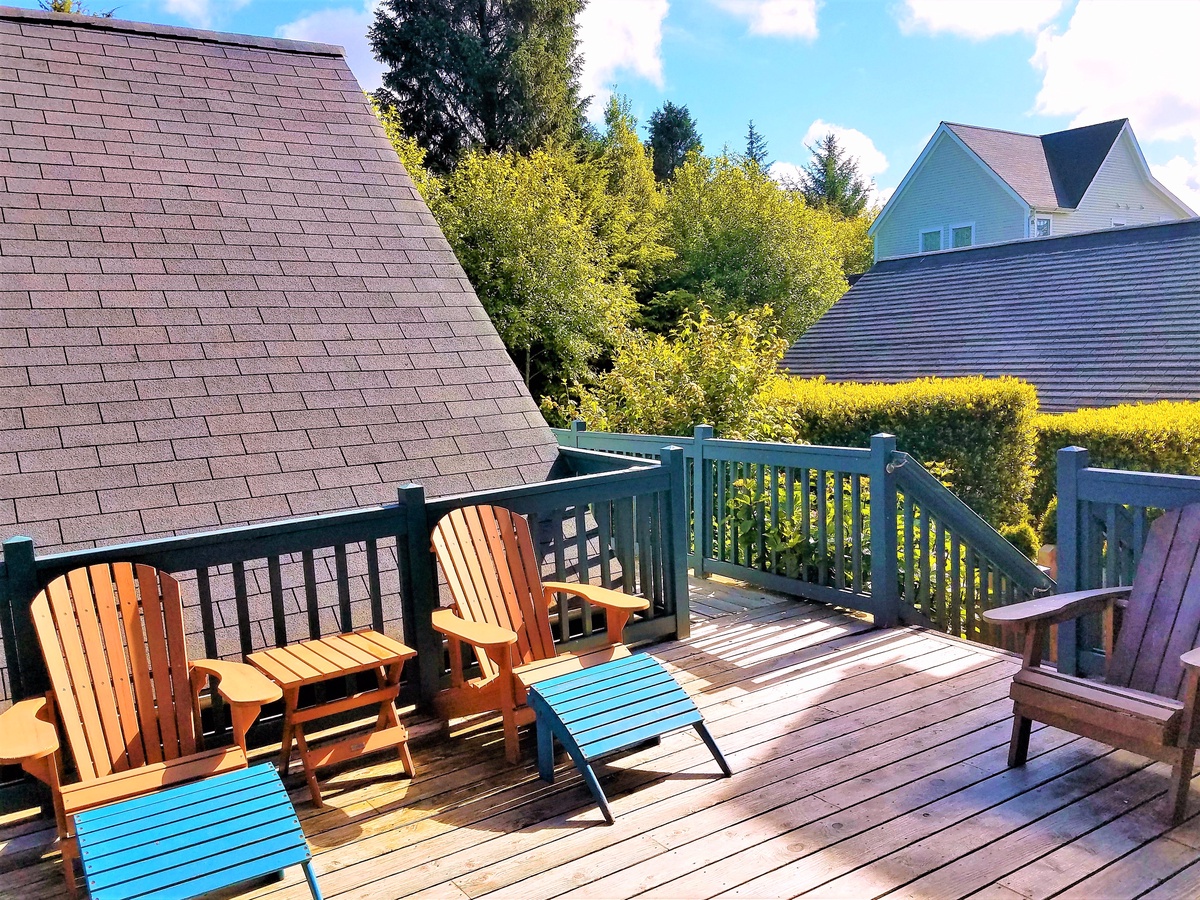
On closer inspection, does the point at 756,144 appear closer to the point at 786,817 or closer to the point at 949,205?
the point at 949,205

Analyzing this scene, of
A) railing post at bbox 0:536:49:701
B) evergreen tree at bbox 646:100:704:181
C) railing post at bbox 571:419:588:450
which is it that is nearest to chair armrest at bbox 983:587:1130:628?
railing post at bbox 0:536:49:701

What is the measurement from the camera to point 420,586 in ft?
12.5

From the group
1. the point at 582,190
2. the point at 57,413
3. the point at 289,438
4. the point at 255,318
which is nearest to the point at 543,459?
the point at 289,438

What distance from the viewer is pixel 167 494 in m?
4.55

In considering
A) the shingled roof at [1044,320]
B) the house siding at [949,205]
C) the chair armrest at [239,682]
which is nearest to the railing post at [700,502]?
the chair armrest at [239,682]

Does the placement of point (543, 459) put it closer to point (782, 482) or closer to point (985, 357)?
point (782, 482)

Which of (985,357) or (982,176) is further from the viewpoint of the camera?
(982,176)

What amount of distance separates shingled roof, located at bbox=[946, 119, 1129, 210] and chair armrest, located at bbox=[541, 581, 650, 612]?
68.2 feet

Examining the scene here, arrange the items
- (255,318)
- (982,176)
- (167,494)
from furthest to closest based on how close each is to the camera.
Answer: (982,176) < (255,318) < (167,494)

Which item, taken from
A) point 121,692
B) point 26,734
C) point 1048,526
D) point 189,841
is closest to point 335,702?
point 121,692

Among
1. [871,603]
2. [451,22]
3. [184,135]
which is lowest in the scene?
[871,603]

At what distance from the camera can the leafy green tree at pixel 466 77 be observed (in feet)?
75.6

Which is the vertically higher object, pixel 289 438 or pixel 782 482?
pixel 289 438

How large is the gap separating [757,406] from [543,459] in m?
2.31
